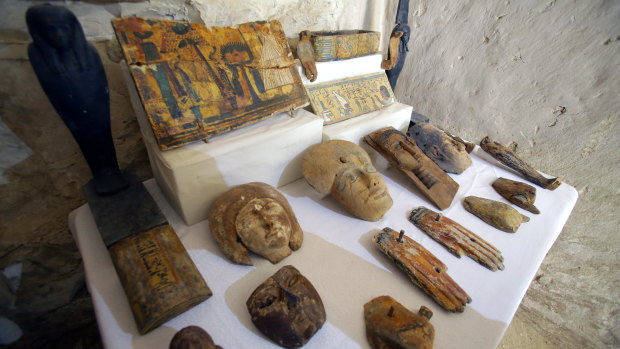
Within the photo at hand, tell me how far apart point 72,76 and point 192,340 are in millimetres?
1122

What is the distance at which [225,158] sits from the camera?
4.66 ft

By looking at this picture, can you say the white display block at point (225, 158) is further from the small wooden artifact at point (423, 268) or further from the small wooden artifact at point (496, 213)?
the small wooden artifact at point (496, 213)

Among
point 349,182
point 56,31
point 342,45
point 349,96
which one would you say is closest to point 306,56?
point 342,45

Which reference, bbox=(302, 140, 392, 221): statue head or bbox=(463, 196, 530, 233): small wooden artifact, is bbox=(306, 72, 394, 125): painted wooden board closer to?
bbox=(302, 140, 392, 221): statue head

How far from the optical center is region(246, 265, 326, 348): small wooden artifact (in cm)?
101

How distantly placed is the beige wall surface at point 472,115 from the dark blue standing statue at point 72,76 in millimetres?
154

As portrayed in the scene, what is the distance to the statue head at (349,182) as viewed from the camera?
153 cm

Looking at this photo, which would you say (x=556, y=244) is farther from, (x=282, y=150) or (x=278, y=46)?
(x=278, y=46)

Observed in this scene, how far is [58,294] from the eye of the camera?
173cm

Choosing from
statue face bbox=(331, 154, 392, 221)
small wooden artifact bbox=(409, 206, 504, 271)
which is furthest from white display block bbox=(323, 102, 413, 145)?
small wooden artifact bbox=(409, 206, 504, 271)

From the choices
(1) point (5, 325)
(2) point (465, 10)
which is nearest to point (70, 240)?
(1) point (5, 325)

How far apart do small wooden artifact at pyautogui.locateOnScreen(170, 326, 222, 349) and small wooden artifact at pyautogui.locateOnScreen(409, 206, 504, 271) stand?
120 centimetres

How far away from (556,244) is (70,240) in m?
3.68

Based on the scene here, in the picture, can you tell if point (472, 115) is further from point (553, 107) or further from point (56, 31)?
point (56, 31)
